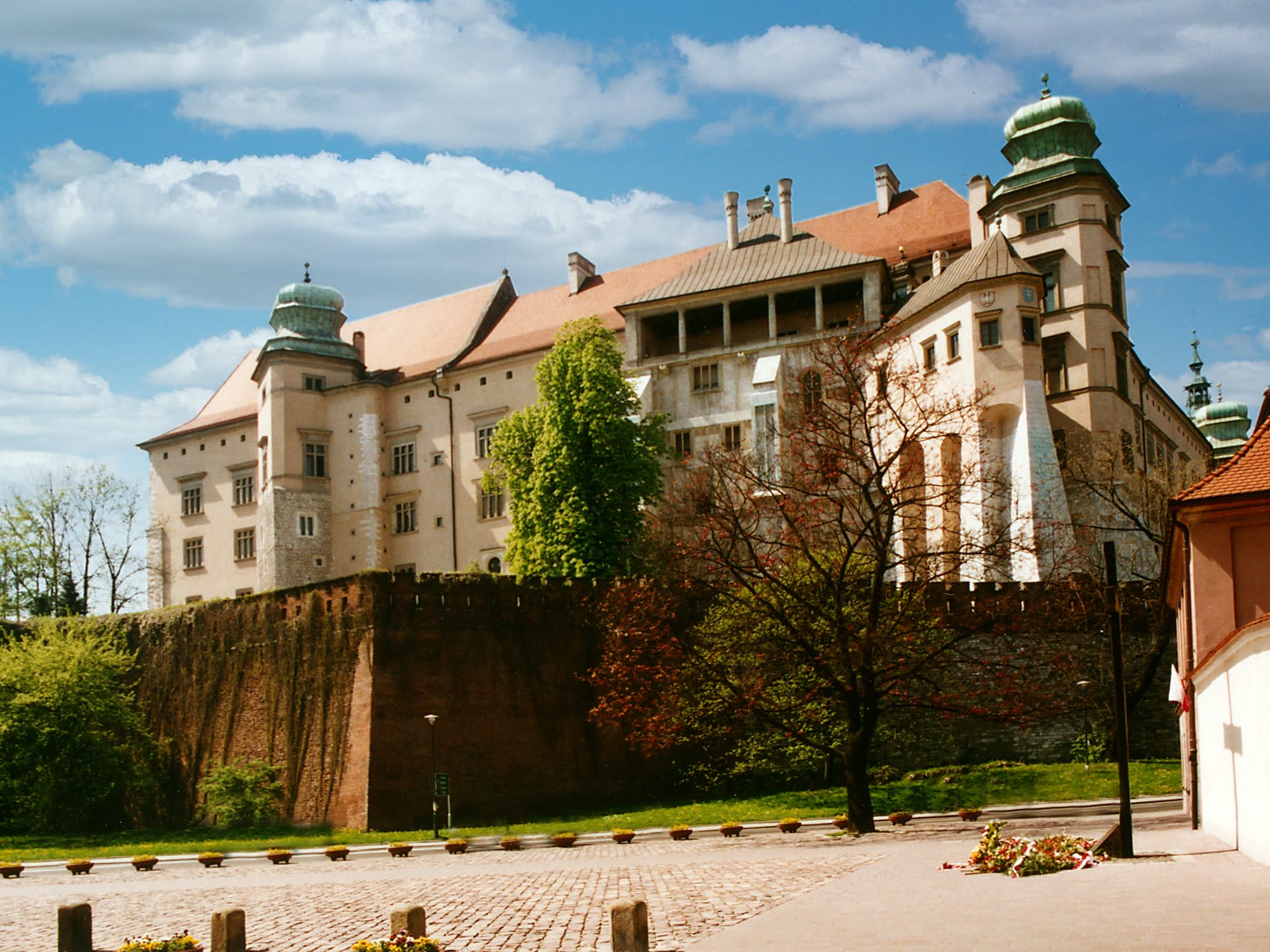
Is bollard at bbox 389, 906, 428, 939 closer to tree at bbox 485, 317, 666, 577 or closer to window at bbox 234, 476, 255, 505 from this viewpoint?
tree at bbox 485, 317, 666, 577

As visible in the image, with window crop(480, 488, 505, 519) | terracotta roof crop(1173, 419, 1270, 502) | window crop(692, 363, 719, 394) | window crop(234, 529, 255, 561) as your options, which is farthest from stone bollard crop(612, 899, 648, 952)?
window crop(234, 529, 255, 561)

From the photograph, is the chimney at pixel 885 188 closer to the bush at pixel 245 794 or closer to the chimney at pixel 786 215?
the chimney at pixel 786 215

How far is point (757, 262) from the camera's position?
53312 millimetres

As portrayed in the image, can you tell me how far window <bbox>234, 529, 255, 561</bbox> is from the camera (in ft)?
208

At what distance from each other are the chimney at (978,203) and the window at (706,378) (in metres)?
10.4

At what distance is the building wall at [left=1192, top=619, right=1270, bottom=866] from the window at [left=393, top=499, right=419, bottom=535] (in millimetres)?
43041

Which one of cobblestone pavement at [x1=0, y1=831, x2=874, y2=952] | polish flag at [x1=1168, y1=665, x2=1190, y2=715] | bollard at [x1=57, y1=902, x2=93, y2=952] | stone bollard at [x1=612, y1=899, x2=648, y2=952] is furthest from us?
polish flag at [x1=1168, y1=665, x2=1190, y2=715]

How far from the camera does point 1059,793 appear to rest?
31312 millimetres

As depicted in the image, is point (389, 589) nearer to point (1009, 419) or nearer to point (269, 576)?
point (1009, 419)

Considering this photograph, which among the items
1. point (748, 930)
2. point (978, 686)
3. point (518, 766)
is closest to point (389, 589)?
point (518, 766)

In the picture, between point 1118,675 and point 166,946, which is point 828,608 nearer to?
point 1118,675

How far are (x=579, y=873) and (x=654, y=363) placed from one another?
110 feet

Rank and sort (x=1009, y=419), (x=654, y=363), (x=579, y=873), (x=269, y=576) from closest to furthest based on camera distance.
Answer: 1. (x=579, y=873)
2. (x=1009, y=419)
3. (x=654, y=363)
4. (x=269, y=576)

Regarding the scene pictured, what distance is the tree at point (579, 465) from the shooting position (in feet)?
148
